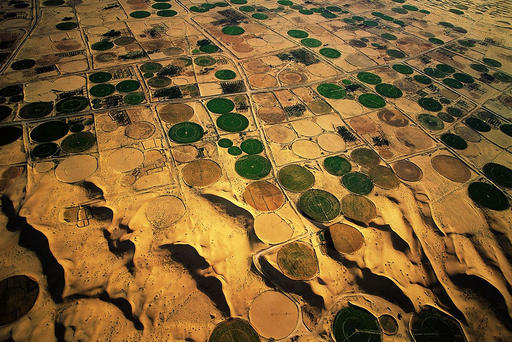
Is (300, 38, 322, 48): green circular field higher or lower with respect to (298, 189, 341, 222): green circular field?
higher

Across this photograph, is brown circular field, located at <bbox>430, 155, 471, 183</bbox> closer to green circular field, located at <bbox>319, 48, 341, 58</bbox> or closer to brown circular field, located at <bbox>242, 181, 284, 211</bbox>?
brown circular field, located at <bbox>242, 181, 284, 211</bbox>

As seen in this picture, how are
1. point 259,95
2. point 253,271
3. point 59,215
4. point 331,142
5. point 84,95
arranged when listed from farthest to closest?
point 259,95 < point 84,95 < point 331,142 < point 59,215 < point 253,271

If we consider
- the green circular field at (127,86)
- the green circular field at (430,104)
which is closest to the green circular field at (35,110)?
the green circular field at (127,86)

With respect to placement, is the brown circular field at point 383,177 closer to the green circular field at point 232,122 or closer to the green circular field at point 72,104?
the green circular field at point 232,122

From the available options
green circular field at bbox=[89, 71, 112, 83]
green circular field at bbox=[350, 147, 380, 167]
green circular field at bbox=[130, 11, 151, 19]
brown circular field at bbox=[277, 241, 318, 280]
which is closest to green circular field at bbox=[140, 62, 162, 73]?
green circular field at bbox=[89, 71, 112, 83]

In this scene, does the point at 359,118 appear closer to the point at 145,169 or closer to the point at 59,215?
the point at 145,169

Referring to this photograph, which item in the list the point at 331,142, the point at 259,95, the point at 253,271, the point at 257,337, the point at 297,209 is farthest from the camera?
the point at 259,95

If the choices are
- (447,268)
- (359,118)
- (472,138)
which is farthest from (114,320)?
(472,138)

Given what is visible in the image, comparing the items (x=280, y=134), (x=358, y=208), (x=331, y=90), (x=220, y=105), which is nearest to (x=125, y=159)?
(x=220, y=105)
